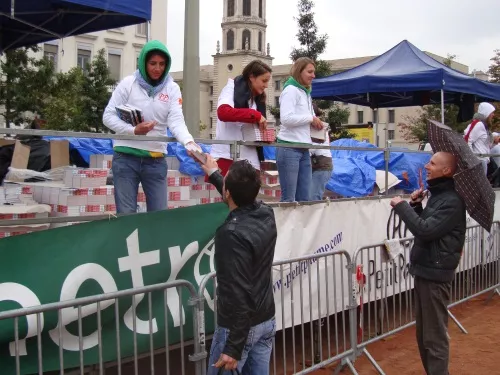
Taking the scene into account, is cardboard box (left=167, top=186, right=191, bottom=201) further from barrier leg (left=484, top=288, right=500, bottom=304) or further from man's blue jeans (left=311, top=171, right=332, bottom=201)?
barrier leg (left=484, top=288, right=500, bottom=304)

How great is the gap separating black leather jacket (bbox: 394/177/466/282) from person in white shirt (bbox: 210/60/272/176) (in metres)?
1.55

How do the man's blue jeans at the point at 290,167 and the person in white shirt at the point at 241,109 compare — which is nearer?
the person in white shirt at the point at 241,109

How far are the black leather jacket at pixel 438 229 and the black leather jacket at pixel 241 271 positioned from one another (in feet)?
5.58

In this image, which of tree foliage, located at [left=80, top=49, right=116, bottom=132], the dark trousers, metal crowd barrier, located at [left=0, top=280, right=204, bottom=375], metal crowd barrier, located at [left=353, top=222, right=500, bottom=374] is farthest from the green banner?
tree foliage, located at [left=80, top=49, right=116, bottom=132]

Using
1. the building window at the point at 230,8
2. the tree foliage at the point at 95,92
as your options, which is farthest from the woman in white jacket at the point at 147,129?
the building window at the point at 230,8

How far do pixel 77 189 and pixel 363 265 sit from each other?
3.04 meters

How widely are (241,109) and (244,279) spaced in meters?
2.59

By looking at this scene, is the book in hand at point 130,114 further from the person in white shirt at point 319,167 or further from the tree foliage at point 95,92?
the tree foliage at point 95,92

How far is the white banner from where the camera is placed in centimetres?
553

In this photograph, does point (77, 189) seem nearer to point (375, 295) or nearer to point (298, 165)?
point (298, 165)

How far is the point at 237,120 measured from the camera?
557 centimetres

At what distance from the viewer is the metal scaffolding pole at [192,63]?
Answer: 372 inches

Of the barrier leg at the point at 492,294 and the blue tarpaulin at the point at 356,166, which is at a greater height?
the blue tarpaulin at the point at 356,166

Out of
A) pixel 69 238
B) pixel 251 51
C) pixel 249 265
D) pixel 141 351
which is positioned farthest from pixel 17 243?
pixel 251 51
